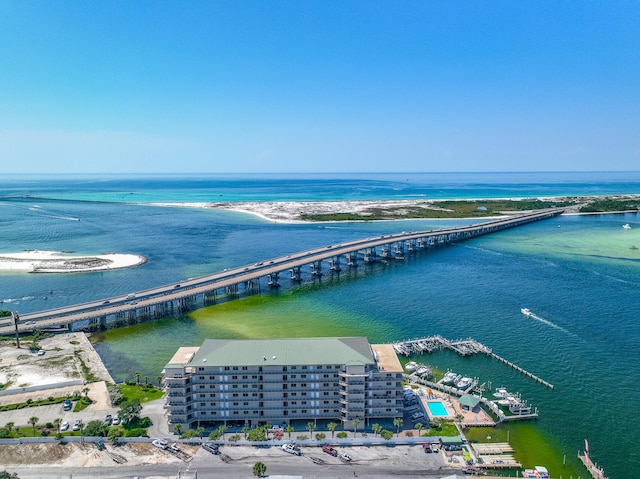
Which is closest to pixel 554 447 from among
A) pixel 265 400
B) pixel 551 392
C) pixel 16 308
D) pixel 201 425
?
pixel 551 392

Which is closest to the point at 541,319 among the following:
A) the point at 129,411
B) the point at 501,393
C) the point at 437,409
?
the point at 501,393

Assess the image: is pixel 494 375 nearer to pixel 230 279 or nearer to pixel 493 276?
pixel 493 276

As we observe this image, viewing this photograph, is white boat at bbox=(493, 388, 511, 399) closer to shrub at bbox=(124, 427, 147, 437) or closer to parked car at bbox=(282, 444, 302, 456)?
parked car at bbox=(282, 444, 302, 456)

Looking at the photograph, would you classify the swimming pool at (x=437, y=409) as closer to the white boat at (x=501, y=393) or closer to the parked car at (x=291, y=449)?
the white boat at (x=501, y=393)

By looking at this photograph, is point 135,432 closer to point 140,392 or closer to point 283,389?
point 140,392

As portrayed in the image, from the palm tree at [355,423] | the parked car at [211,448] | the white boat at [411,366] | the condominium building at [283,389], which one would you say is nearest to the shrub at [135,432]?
the condominium building at [283,389]

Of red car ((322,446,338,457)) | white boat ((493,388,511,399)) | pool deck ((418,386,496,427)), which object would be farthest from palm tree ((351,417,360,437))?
white boat ((493,388,511,399))

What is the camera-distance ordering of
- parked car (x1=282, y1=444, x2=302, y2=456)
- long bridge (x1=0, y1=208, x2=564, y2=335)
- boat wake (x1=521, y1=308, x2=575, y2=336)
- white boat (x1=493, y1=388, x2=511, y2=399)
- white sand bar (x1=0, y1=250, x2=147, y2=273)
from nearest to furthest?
parked car (x1=282, y1=444, x2=302, y2=456) < white boat (x1=493, y1=388, x2=511, y2=399) < boat wake (x1=521, y1=308, x2=575, y2=336) < long bridge (x1=0, y1=208, x2=564, y2=335) < white sand bar (x1=0, y1=250, x2=147, y2=273)

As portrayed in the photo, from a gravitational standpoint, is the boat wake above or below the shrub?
above
